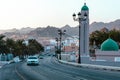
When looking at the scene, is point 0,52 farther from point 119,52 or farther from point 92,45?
point 92,45

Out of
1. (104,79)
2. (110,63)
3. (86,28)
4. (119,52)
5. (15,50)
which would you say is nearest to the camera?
(104,79)

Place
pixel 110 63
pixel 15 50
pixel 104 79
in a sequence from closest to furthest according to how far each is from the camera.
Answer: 1. pixel 104 79
2. pixel 110 63
3. pixel 15 50

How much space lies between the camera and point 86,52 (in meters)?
84.6

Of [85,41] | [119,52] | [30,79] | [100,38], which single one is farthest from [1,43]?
[30,79]

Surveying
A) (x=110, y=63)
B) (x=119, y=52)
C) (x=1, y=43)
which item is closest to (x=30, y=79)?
(x=110, y=63)

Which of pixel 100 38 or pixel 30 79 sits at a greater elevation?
pixel 100 38

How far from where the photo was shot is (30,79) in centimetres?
2833

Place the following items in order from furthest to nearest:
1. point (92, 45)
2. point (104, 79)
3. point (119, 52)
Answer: point (92, 45), point (119, 52), point (104, 79)

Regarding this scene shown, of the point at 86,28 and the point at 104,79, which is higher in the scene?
the point at 86,28

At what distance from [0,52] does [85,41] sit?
24.9m

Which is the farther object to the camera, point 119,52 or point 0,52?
point 0,52

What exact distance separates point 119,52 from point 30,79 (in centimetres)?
5173

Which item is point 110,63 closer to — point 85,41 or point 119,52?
point 119,52

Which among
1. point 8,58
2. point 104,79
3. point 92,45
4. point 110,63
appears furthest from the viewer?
point 92,45
